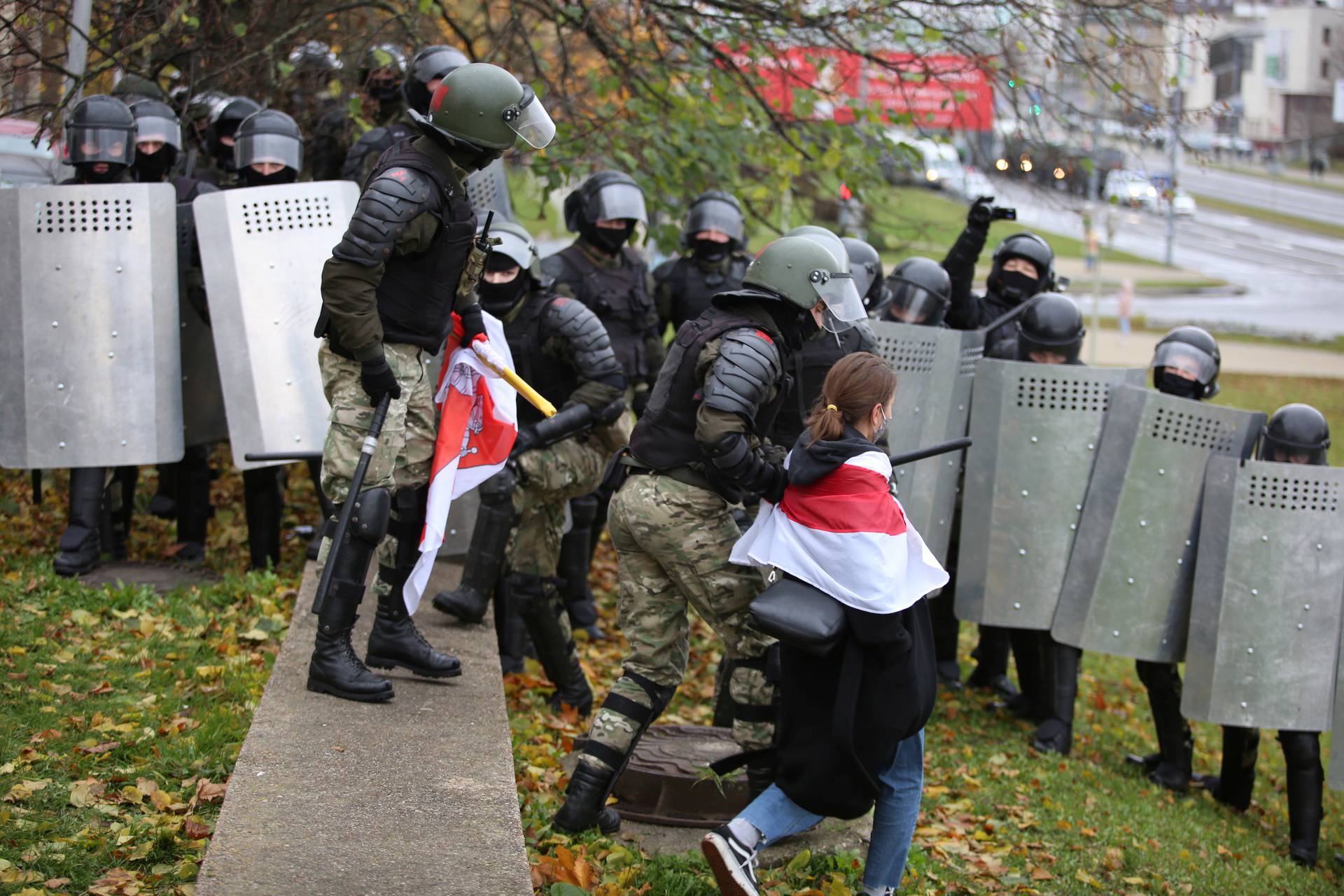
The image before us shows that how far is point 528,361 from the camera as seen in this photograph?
5973 millimetres

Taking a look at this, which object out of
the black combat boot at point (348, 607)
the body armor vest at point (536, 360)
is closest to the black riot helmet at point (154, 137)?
the body armor vest at point (536, 360)

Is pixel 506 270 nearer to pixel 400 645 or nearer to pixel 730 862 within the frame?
pixel 400 645

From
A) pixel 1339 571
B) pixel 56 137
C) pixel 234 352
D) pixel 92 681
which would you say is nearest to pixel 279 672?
pixel 92 681

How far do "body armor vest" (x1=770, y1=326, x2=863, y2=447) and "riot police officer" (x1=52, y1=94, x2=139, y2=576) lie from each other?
3.15 m

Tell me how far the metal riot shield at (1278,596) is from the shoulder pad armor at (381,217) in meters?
3.68

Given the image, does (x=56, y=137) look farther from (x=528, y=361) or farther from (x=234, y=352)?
(x=528, y=361)

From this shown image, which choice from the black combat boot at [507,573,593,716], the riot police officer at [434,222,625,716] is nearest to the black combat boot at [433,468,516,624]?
the riot police officer at [434,222,625,716]

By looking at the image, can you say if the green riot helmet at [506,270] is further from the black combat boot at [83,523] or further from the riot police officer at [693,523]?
the black combat boot at [83,523]

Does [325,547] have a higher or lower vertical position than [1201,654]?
higher

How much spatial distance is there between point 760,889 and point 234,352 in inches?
Answer: 136

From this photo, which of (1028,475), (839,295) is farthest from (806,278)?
(1028,475)

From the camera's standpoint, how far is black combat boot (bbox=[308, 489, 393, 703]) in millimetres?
4492

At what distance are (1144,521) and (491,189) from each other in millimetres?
4027

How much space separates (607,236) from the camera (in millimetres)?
6988
